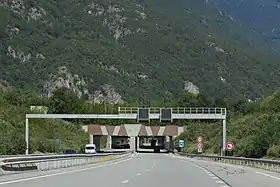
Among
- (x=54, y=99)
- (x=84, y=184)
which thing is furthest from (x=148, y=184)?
(x=54, y=99)

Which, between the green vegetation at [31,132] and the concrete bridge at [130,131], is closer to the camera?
the green vegetation at [31,132]

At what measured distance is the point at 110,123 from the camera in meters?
166

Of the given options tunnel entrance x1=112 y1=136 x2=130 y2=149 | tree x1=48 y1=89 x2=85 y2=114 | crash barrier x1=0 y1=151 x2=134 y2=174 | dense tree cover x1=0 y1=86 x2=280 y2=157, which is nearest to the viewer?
crash barrier x1=0 y1=151 x2=134 y2=174

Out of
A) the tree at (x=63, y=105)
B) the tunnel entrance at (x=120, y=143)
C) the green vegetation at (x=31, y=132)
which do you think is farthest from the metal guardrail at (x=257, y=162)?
the tunnel entrance at (x=120, y=143)

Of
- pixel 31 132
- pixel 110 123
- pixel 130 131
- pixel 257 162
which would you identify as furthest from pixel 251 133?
pixel 110 123

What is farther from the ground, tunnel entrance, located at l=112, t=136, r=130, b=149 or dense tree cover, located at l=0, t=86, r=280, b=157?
dense tree cover, located at l=0, t=86, r=280, b=157

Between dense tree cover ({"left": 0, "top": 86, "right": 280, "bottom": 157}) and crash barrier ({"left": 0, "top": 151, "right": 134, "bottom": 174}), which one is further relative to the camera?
dense tree cover ({"left": 0, "top": 86, "right": 280, "bottom": 157})

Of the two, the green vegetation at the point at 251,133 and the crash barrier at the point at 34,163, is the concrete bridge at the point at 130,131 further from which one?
the crash barrier at the point at 34,163

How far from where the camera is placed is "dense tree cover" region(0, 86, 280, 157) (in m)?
68.7

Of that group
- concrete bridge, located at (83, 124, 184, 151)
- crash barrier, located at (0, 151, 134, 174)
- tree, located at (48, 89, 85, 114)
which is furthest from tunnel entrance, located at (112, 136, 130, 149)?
crash barrier, located at (0, 151, 134, 174)

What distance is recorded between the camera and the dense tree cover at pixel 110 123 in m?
68.7

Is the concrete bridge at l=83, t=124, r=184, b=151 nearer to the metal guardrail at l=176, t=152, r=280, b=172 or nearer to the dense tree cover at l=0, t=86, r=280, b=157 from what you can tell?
the dense tree cover at l=0, t=86, r=280, b=157

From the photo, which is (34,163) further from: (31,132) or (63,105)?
(63,105)

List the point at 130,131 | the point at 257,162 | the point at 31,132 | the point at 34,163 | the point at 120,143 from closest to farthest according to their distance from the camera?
the point at 34,163 → the point at 257,162 → the point at 31,132 → the point at 130,131 → the point at 120,143
